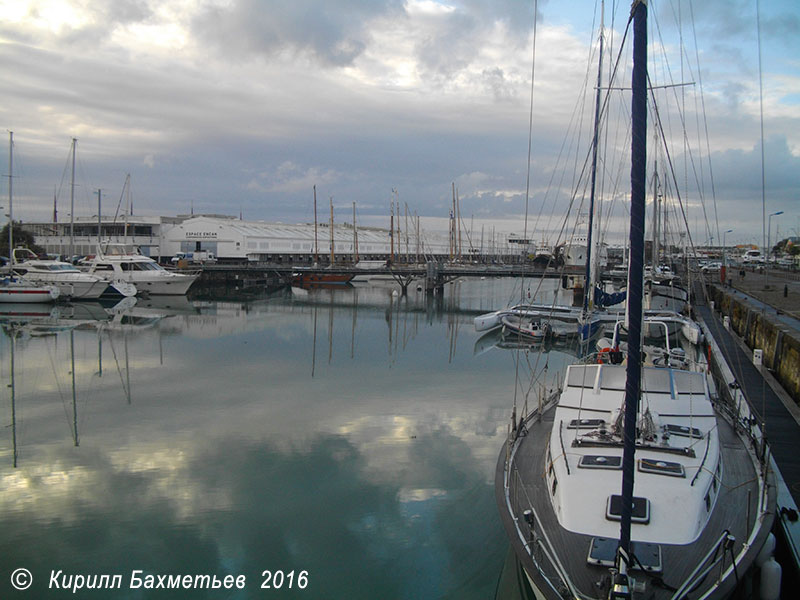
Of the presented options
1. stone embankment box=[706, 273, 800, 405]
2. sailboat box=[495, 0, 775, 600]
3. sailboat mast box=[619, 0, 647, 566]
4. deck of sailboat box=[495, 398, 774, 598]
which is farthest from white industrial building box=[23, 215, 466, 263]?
sailboat mast box=[619, 0, 647, 566]

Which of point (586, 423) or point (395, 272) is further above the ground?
point (395, 272)

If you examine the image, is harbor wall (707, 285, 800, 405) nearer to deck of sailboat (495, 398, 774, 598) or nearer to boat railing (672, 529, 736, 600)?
deck of sailboat (495, 398, 774, 598)

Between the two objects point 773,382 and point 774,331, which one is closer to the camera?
point 773,382

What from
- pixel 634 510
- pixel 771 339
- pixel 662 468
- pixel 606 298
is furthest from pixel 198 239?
pixel 634 510

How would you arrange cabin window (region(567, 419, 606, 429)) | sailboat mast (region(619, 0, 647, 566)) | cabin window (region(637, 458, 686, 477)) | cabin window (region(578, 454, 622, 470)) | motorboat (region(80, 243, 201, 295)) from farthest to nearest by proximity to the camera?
motorboat (region(80, 243, 201, 295))
cabin window (region(567, 419, 606, 429))
cabin window (region(578, 454, 622, 470))
cabin window (region(637, 458, 686, 477))
sailboat mast (region(619, 0, 647, 566))

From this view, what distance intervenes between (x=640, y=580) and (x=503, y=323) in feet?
108

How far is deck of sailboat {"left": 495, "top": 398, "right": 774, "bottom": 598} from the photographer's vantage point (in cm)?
764

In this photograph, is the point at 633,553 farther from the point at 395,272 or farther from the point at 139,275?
the point at 139,275

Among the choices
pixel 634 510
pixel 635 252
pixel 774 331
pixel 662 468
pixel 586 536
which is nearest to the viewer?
pixel 635 252

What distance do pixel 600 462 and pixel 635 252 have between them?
4127mm

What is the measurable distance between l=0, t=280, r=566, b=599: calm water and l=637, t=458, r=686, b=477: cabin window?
10.7ft

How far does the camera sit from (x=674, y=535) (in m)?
8.29

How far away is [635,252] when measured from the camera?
7328 millimetres

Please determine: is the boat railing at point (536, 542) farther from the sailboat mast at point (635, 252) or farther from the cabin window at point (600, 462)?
the cabin window at point (600, 462)
